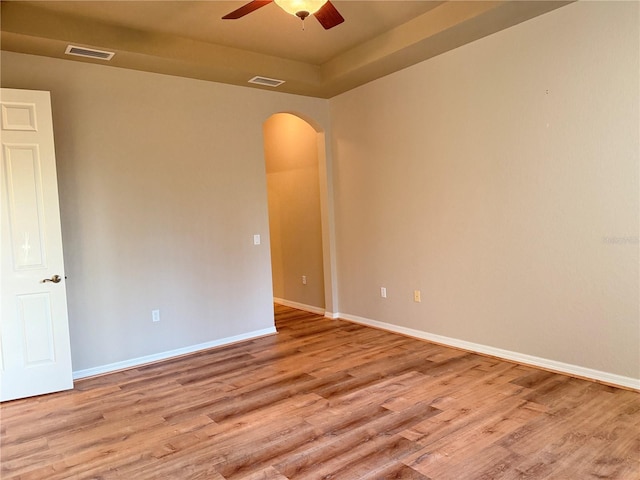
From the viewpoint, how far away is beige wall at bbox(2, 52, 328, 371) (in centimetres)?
369

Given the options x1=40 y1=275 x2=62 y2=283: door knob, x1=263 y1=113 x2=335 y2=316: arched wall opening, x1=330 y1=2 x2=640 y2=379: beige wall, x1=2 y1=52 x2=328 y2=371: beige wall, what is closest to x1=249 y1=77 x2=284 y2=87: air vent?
x1=2 y1=52 x2=328 y2=371: beige wall

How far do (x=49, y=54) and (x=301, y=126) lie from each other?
9.99 ft

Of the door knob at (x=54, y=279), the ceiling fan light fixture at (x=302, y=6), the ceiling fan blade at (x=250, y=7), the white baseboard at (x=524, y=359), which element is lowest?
the white baseboard at (x=524, y=359)

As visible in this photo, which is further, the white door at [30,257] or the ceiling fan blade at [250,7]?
the white door at [30,257]

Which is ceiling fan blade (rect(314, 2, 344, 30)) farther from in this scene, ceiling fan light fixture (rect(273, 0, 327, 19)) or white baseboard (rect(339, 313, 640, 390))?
white baseboard (rect(339, 313, 640, 390))

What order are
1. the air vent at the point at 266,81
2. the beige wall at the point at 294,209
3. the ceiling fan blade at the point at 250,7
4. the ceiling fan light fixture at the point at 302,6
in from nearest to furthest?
1. the ceiling fan light fixture at the point at 302,6
2. the ceiling fan blade at the point at 250,7
3. the air vent at the point at 266,81
4. the beige wall at the point at 294,209

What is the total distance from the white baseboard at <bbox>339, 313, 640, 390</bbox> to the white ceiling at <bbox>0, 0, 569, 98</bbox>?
8.87 ft

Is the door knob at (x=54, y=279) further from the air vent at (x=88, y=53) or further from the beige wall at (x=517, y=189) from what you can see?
the beige wall at (x=517, y=189)

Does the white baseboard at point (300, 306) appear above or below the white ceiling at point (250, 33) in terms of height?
below

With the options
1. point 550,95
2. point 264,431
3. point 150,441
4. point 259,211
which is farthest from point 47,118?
point 550,95

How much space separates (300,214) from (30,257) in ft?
11.1

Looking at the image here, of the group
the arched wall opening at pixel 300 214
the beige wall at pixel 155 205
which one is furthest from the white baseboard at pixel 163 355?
the arched wall opening at pixel 300 214

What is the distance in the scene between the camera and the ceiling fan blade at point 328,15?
8.34 ft

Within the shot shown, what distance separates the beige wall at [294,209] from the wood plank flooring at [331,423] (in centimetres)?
213
